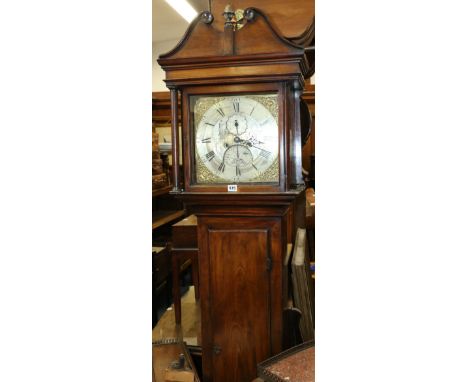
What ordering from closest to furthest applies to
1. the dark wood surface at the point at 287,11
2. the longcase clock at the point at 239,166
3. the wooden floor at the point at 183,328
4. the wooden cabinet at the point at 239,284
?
the longcase clock at the point at 239,166 → the wooden cabinet at the point at 239,284 → the dark wood surface at the point at 287,11 → the wooden floor at the point at 183,328

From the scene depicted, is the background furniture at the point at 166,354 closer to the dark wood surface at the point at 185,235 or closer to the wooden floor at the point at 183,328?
the wooden floor at the point at 183,328

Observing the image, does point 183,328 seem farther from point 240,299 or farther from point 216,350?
point 240,299

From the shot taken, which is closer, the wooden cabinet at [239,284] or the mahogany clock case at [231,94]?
the mahogany clock case at [231,94]

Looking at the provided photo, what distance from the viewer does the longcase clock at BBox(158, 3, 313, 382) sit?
148 centimetres

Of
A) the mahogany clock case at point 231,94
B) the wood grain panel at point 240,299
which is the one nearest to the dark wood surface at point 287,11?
the mahogany clock case at point 231,94

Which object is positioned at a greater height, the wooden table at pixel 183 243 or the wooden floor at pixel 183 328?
the wooden table at pixel 183 243

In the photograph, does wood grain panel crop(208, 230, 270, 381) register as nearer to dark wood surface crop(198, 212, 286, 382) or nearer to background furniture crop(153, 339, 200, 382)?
dark wood surface crop(198, 212, 286, 382)

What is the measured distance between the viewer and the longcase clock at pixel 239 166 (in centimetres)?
148

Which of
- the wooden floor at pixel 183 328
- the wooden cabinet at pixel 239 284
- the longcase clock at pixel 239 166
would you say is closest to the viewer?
the longcase clock at pixel 239 166

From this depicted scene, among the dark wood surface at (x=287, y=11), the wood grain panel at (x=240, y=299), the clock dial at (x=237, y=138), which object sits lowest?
the wood grain panel at (x=240, y=299)

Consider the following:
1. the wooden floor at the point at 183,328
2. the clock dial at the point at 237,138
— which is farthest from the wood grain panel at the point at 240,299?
the wooden floor at the point at 183,328
